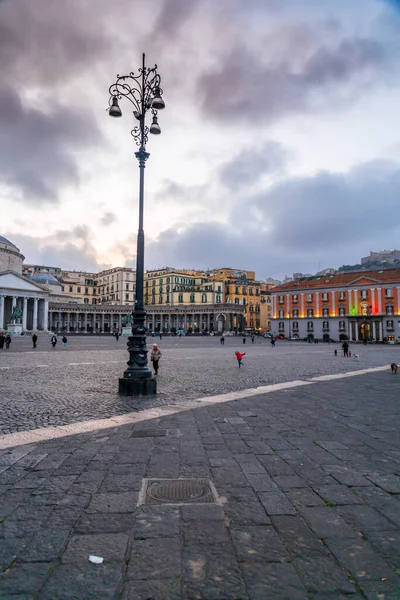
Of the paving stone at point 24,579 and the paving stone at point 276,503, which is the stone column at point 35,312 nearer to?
the paving stone at point 276,503

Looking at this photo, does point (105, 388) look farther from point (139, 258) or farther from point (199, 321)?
point (199, 321)

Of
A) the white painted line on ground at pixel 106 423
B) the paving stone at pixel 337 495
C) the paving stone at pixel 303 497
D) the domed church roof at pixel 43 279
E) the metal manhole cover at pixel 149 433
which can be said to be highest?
the domed church roof at pixel 43 279

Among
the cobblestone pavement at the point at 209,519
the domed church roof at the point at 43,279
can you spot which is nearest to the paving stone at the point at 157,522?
the cobblestone pavement at the point at 209,519

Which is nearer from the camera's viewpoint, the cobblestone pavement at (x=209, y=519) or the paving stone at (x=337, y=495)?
the cobblestone pavement at (x=209, y=519)

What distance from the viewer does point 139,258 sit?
35.0ft

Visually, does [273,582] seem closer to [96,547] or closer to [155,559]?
[155,559]

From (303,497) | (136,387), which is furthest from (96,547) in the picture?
(136,387)

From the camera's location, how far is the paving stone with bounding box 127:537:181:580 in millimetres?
2475

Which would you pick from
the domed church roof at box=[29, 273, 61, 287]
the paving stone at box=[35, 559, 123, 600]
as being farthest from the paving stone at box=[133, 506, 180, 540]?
the domed church roof at box=[29, 273, 61, 287]

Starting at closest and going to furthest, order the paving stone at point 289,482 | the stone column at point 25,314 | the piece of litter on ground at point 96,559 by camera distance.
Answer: the piece of litter on ground at point 96,559
the paving stone at point 289,482
the stone column at point 25,314

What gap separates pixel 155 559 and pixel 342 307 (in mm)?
75121

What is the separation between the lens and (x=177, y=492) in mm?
3764

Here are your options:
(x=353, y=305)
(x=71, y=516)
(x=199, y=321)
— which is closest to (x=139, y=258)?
(x=71, y=516)

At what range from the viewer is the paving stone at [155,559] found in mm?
2475
